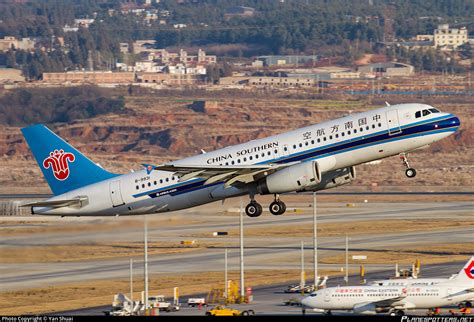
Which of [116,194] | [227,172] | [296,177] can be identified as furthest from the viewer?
[116,194]

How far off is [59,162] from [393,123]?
2536 cm

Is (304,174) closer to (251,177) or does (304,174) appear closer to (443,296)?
(251,177)

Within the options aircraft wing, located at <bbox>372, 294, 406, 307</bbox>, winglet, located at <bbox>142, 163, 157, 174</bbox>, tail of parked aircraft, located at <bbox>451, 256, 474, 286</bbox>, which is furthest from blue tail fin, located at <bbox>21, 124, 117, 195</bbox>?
tail of parked aircraft, located at <bbox>451, 256, 474, 286</bbox>

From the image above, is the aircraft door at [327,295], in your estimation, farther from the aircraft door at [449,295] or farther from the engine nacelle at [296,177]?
the engine nacelle at [296,177]

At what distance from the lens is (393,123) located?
91.4 meters

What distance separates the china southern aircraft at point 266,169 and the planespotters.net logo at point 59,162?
22cm

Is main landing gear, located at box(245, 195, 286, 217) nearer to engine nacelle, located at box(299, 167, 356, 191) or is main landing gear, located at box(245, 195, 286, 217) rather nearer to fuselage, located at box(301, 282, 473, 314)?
engine nacelle, located at box(299, 167, 356, 191)

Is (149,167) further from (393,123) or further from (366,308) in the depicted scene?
(366,308)

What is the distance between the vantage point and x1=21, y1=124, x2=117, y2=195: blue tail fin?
98688mm

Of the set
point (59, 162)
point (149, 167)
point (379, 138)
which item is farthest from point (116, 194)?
point (379, 138)

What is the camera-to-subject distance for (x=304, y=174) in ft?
297

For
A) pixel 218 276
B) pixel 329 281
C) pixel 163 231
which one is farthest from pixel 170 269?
pixel 163 231

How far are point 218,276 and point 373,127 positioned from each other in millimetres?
49129

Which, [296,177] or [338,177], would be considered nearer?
[296,177]
